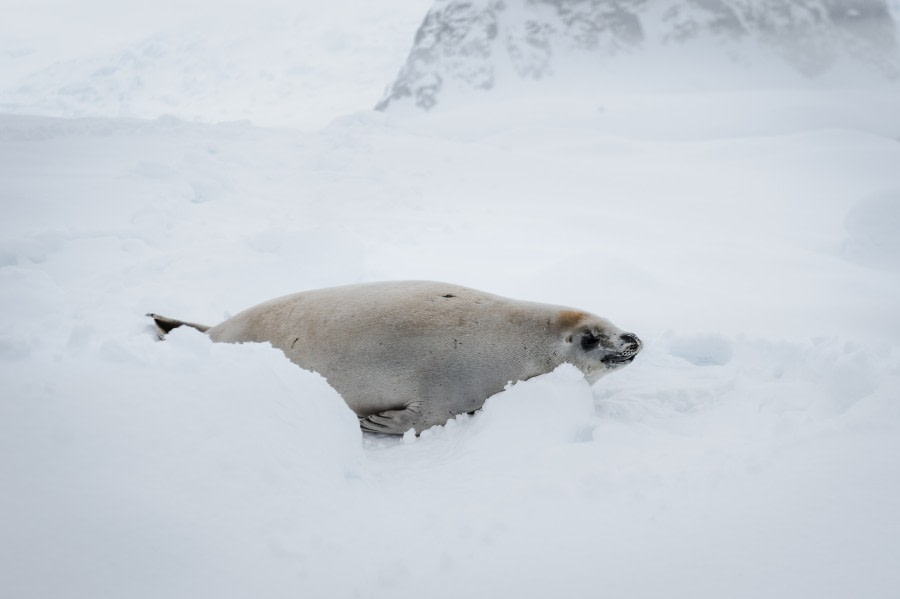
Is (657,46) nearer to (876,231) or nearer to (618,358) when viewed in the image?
(876,231)

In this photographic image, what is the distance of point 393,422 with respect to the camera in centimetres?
249

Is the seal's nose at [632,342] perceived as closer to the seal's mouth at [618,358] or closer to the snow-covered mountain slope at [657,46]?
the seal's mouth at [618,358]

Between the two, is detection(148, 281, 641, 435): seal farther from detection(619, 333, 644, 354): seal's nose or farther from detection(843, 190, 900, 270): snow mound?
detection(843, 190, 900, 270): snow mound

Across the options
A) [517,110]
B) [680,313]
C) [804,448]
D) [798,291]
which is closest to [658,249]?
[798,291]

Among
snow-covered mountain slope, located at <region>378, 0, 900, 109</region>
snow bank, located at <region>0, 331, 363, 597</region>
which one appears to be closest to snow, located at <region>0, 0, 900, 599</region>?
snow bank, located at <region>0, 331, 363, 597</region>

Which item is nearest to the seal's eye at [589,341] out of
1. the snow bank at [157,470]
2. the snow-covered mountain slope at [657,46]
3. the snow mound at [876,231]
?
the snow bank at [157,470]

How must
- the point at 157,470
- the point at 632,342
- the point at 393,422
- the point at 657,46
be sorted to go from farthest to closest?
the point at 657,46, the point at 632,342, the point at 393,422, the point at 157,470

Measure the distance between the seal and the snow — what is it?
0.17 metres

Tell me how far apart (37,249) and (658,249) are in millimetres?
4468

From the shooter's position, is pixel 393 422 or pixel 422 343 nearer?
pixel 393 422

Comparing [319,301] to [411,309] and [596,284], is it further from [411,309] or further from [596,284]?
[596,284]

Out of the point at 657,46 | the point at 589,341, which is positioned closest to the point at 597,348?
the point at 589,341

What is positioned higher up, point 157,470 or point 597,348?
point 157,470

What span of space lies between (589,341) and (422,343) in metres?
0.76
